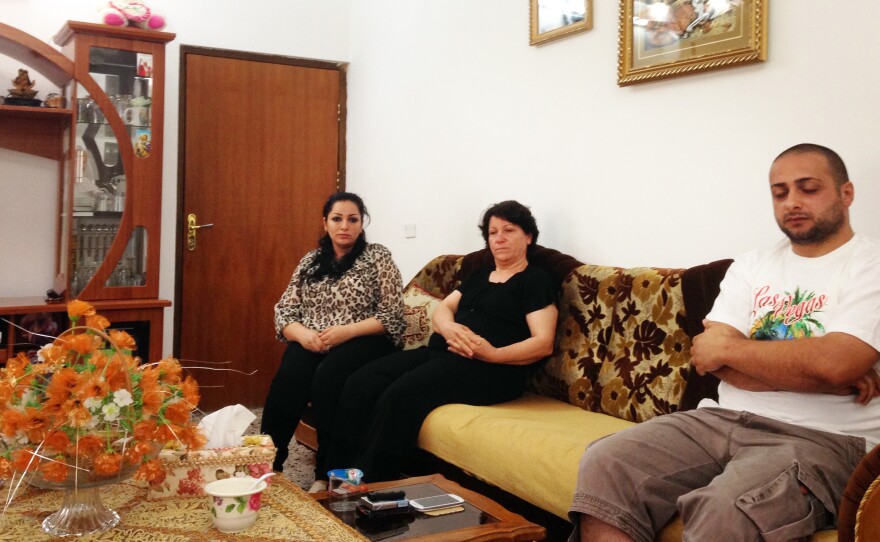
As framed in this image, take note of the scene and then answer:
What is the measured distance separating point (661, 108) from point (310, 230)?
254 cm

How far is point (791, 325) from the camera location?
1.99m

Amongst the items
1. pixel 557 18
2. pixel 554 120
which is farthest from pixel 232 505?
pixel 557 18

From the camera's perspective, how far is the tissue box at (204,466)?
1724 millimetres

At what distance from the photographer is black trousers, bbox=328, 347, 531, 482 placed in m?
2.67

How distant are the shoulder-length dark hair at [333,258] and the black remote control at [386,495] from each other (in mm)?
1596

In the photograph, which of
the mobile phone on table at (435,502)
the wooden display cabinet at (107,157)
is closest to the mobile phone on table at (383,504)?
the mobile phone on table at (435,502)

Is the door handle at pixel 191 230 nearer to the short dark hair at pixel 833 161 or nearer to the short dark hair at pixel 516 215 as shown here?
the short dark hair at pixel 516 215

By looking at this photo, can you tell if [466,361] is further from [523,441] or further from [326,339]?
[326,339]

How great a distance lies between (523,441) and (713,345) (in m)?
0.58

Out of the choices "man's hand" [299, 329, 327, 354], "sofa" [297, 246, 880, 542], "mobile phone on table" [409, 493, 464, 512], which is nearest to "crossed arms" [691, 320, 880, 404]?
"sofa" [297, 246, 880, 542]

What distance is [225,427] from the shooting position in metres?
1.85

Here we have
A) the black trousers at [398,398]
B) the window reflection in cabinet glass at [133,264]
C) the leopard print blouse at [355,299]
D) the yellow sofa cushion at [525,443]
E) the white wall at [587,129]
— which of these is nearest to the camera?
the yellow sofa cushion at [525,443]

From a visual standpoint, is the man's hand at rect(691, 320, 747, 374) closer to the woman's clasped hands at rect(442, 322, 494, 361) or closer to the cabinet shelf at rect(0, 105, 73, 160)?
the woman's clasped hands at rect(442, 322, 494, 361)

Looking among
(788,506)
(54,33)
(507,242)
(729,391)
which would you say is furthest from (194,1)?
(788,506)
